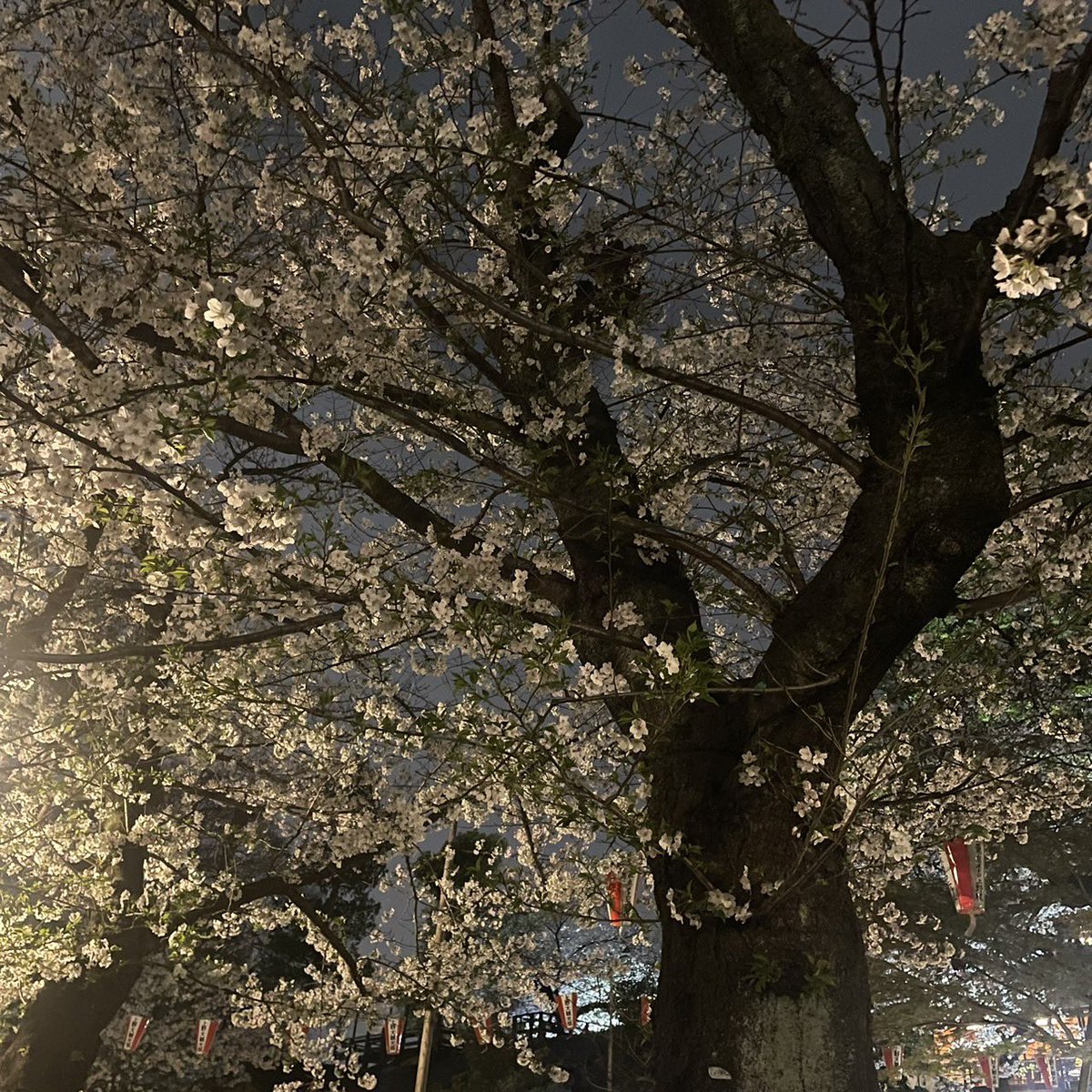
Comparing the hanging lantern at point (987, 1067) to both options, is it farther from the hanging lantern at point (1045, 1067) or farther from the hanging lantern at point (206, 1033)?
the hanging lantern at point (206, 1033)

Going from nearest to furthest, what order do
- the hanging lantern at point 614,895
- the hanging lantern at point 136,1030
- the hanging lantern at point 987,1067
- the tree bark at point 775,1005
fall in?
the tree bark at point 775,1005 < the hanging lantern at point 614,895 < the hanging lantern at point 136,1030 < the hanging lantern at point 987,1067

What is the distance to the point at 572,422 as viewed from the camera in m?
3.96

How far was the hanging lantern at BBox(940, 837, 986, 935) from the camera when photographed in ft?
20.7

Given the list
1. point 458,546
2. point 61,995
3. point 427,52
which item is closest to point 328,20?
point 427,52

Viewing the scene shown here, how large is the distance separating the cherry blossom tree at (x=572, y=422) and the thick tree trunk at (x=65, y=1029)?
12.3 feet

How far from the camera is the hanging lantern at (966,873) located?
20.7 ft

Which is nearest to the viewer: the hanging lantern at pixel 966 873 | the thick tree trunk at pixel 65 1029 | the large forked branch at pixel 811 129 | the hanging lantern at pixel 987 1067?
the large forked branch at pixel 811 129

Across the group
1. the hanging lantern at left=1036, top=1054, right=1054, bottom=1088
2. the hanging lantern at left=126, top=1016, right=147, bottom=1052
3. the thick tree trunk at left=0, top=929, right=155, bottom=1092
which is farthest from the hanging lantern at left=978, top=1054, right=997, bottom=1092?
the thick tree trunk at left=0, top=929, right=155, bottom=1092

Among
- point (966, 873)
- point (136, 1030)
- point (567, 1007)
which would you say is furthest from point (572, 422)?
point (567, 1007)

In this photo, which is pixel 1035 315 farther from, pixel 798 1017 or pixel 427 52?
pixel 427 52

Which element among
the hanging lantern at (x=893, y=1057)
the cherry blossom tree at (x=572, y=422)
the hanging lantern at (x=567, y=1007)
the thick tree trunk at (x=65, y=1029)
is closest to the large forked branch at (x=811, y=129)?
the cherry blossom tree at (x=572, y=422)

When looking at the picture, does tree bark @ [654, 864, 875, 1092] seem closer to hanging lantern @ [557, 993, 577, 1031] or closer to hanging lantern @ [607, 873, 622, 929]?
hanging lantern @ [607, 873, 622, 929]

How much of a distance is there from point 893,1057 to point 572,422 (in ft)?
69.7

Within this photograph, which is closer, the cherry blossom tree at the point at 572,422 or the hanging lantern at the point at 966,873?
the cherry blossom tree at the point at 572,422
